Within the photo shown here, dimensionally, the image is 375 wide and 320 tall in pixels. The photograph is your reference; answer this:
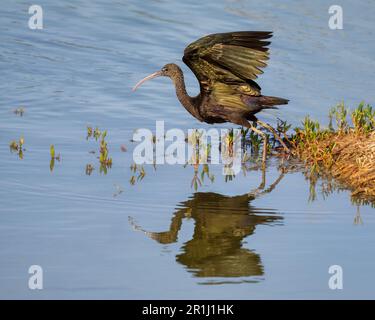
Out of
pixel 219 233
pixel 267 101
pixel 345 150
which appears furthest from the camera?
pixel 267 101

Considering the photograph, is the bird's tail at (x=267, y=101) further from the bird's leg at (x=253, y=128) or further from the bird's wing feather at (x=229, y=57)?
the bird's leg at (x=253, y=128)

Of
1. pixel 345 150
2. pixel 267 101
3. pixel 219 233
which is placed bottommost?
pixel 219 233

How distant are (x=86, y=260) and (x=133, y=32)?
35.8ft

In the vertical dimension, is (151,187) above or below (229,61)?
below

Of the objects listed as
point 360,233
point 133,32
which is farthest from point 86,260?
point 133,32

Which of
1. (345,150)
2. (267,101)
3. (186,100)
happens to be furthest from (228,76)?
(345,150)

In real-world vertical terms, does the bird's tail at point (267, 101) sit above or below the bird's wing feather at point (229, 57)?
below

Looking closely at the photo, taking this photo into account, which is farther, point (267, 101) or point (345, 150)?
point (267, 101)

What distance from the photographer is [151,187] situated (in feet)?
35.0

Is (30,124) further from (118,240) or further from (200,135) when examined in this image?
(118,240)

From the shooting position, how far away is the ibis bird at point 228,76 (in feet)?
36.9

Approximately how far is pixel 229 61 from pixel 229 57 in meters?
0.08

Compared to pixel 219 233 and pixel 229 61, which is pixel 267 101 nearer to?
pixel 229 61

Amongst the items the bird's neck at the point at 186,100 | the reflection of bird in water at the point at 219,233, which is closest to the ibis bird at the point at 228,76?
the bird's neck at the point at 186,100
